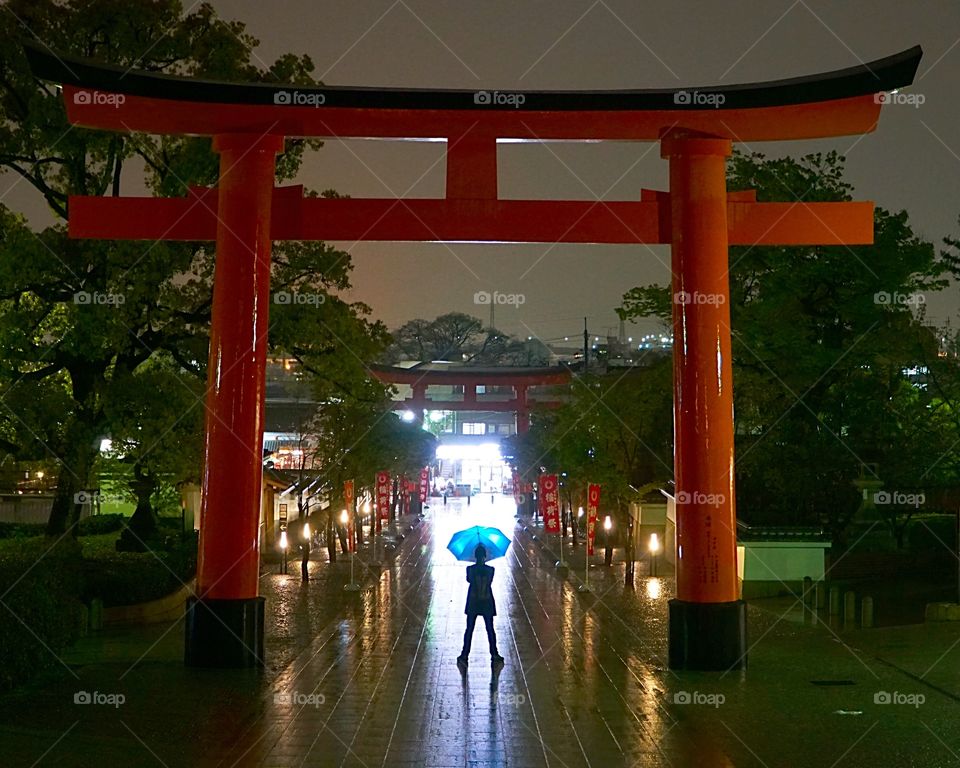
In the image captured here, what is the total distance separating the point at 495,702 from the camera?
12047 millimetres

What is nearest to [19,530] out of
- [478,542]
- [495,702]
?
[478,542]

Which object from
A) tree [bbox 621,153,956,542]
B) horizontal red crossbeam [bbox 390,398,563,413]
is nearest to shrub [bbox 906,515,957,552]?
tree [bbox 621,153,956,542]

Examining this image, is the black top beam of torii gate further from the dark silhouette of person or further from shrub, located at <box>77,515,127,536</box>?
shrub, located at <box>77,515,127,536</box>

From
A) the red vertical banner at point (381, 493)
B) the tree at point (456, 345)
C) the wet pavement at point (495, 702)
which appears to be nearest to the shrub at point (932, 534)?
the wet pavement at point (495, 702)

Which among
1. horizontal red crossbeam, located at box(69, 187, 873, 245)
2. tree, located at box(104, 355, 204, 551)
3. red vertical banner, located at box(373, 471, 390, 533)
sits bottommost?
red vertical banner, located at box(373, 471, 390, 533)

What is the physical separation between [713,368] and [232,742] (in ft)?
24.5

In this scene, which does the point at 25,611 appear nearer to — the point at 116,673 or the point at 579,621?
the point at 116,673

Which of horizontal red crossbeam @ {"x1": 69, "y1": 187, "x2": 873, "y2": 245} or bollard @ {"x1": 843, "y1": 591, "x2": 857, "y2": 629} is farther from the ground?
horizontal red crossbeam @ {"x1": 69, "y1": 187, "x2": 873, "y2": 245}

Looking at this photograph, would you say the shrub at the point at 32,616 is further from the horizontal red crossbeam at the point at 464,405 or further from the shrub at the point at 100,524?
the horizontal red crossbeam at the point at 464,405

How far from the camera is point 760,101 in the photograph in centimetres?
1383

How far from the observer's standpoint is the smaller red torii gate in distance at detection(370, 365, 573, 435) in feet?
232

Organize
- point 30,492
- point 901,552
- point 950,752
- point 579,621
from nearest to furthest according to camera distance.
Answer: point 950,752 < point 579,621 < point 901,552 < point 30,492

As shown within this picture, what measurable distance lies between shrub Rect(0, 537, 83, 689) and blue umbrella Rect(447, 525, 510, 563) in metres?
5.16

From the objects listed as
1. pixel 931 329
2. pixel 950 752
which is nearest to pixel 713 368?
pixel 950 752
